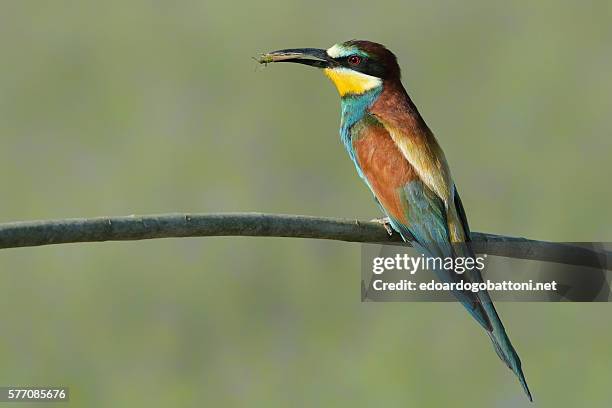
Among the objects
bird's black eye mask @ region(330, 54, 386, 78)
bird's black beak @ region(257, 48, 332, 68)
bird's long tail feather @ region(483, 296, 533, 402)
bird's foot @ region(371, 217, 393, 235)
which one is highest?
bird's black beak @ region(257, 48, 332, 68)

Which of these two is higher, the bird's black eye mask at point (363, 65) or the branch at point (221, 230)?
the bird's black eye mask at point (363, 65)

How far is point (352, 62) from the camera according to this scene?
261 cm

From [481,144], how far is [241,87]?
2.73 feet

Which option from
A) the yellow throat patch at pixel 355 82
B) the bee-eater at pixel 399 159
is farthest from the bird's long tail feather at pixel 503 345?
the yellow throat patch at pixel 355 82

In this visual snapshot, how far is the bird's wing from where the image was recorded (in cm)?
221

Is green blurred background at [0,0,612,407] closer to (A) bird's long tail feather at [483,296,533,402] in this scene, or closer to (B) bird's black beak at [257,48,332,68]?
(B) bird's black beak at [257,48,332,68]

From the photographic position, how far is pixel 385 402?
327 cm

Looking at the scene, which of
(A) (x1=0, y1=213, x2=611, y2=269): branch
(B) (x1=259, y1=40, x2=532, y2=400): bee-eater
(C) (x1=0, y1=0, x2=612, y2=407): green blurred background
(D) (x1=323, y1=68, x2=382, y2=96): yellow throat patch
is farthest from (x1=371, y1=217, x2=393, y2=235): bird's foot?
(C) (x1=0, y1=0, x2=612, y2=407): green blurred background

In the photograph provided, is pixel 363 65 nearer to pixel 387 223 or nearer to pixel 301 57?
pixel 301 57

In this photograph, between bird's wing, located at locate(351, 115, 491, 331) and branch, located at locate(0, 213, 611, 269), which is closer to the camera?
branch, located at locate(0, 213, 611, 269)

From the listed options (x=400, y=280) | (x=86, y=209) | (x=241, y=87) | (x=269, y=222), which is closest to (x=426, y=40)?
(x=241, y=87)

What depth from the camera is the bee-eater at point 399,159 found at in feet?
7.02

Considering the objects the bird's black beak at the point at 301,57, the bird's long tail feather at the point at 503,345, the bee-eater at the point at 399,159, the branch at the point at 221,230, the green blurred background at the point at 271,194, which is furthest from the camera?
the green blurred background at the point at 271,194

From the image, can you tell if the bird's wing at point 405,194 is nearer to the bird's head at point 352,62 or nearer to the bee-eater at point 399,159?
the bee-eater at point 399,159
